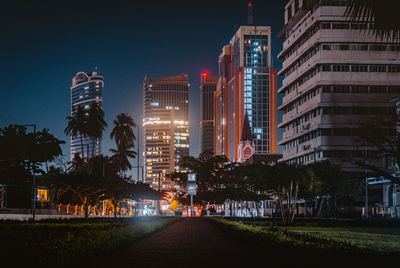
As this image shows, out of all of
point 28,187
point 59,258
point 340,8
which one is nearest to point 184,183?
point 28,187

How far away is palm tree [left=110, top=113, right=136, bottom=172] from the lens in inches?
3991

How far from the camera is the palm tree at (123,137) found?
10138 cm

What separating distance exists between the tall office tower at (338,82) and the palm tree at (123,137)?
35.2m

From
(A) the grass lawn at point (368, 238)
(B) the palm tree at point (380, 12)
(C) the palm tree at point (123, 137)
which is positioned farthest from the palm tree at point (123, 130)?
(B) the palm tree at point (380, 12)

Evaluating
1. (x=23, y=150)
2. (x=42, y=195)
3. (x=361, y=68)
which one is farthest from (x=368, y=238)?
(x=361, y=68)

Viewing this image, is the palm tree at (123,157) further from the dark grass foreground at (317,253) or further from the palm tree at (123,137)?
the dark grass foreground at (317,253)

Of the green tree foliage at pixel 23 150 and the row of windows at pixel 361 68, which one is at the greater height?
the row of windows at pixel 361 68

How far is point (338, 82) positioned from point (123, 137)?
147ft

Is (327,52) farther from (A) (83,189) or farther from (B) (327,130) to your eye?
(A) (83,189)

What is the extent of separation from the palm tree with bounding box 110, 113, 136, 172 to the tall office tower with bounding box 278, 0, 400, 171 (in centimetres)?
3524

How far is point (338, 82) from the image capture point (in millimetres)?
86125

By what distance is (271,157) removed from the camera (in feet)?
508

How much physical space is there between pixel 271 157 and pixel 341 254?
5790 inches

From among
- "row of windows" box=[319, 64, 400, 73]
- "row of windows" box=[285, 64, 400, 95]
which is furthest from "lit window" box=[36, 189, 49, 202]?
"row of windows" box=[319, 64, 400, 73]
